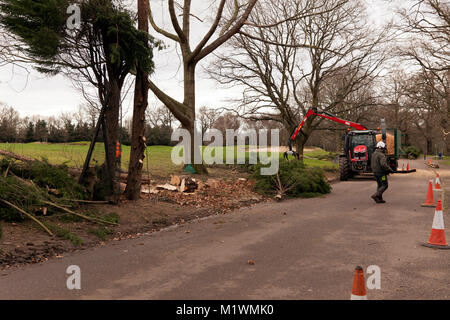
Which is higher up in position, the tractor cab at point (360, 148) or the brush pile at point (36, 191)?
the tractor cab at point (360, 148)

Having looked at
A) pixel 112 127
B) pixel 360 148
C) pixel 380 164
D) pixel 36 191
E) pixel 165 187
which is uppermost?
pixel 112 127

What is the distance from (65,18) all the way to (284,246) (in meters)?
7.14

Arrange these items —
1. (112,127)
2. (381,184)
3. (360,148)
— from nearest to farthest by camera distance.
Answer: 1. (112,127)
2. (381,184)
3. (360,148)

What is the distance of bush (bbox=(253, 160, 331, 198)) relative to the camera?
1518cm

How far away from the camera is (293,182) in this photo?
50.3ft

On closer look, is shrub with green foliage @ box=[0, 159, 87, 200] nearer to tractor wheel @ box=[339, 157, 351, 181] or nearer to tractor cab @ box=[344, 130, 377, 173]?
tractor wheel @ box=[339, 157, 351, 181]

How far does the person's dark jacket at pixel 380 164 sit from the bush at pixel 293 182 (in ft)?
9.94

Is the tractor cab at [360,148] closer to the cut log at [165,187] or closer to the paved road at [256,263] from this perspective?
the paved road at [256,263]

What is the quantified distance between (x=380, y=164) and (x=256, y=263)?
8.30 metres

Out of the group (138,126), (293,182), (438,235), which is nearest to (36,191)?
(138,126)

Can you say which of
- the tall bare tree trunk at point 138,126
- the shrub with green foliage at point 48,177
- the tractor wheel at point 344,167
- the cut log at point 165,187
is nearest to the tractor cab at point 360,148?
the tractor wheel at point 344,167

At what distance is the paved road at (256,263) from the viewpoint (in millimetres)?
4695

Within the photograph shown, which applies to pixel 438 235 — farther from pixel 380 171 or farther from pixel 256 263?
pixel 380 171

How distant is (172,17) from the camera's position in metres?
16.1
